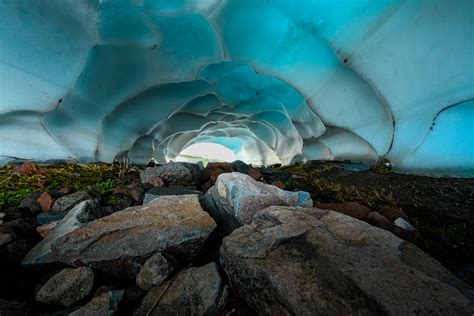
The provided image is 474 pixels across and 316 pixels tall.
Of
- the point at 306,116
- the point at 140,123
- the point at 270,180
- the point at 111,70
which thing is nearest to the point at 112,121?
the point at 140,123

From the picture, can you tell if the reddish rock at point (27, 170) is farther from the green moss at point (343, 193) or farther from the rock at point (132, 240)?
the green moss at point (343, 193)

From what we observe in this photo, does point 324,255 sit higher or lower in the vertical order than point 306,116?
lower

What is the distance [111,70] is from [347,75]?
3.94m

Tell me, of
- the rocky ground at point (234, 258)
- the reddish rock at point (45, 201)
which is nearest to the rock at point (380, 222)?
the rocky ground at point (234, 258)

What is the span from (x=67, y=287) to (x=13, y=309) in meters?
0.20

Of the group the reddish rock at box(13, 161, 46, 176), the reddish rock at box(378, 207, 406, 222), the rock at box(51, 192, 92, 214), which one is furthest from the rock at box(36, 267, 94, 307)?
the reddish rock at box(13, 161, 46, 176)

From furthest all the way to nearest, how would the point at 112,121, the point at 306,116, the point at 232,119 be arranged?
the point at 232,119 < the point at 306,116 < the point at 112,121

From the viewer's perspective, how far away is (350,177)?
3.82 meters

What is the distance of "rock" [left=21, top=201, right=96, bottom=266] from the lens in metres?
1.38

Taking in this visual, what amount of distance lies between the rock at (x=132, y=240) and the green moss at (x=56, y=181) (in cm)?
124

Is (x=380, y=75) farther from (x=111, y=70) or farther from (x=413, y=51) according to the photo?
Result: (x=111, y=70)

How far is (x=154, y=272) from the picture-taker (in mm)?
1219

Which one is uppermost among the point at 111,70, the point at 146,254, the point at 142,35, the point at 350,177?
the point at 142,35

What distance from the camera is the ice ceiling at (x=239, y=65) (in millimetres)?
2748
